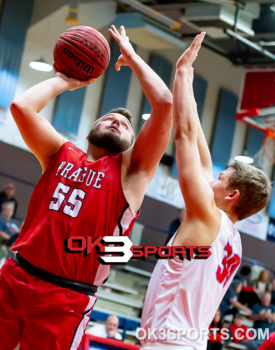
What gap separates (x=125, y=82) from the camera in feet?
45.0

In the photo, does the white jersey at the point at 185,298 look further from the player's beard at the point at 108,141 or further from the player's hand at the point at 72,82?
the player's hand at the point at 72,82

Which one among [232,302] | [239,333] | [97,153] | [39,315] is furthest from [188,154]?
Answer: [232,302]

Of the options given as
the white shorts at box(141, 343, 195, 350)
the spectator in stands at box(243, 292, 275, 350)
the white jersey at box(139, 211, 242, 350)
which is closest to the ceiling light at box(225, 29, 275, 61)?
the spectator in stands at box(243, 292, 275, 350)

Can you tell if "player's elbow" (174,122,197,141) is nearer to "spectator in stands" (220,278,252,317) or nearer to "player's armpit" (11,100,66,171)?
"player's armpit" (11,100,66,171)

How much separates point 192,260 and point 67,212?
76cm

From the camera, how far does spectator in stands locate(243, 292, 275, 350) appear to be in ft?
37.3

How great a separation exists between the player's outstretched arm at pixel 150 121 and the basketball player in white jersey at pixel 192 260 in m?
0.22

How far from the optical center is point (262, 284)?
13.1m

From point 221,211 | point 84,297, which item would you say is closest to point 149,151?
point 221,211

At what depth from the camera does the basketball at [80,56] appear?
10.7ft

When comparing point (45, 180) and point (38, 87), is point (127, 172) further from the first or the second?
point (38, 87)

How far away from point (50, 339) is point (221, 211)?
1.09 metres

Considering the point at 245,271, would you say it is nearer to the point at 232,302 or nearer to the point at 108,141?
the point at 232,302

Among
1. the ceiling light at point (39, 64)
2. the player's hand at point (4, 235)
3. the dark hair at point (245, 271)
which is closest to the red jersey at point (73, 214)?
the player's hand at point (4, 235)
